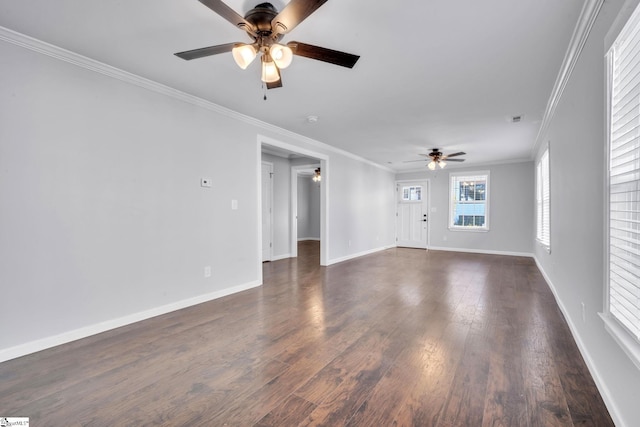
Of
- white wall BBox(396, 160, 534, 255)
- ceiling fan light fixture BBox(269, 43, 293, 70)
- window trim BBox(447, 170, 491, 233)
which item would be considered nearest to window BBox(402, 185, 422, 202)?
white wall BBox(396, 160, 534, 255)

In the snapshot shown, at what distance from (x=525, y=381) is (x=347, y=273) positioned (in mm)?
3379

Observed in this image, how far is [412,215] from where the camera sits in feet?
28.8

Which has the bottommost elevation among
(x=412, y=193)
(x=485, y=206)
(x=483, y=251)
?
(x=483, y=251)

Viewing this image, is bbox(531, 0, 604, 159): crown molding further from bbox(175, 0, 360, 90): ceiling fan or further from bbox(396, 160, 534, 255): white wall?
bbox(396, 160, 534, 255): white wall

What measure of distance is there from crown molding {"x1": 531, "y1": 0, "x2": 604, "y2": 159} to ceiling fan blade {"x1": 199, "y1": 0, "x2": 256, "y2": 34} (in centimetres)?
212

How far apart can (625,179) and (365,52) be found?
6.23 feet

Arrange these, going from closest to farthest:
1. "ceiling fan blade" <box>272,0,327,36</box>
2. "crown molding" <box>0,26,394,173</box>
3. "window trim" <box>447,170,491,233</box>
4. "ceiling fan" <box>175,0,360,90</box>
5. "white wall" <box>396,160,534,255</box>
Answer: "ceiling fan blade" <box>272,0,327,36</box>
"ceiling fan" <box>175,0,360,90</box>
"crown molding" <box>0,26,394,173</box>
"white wall" <box>396,160,534,255</box>
"window trim" <box>447,170,491,233</box>

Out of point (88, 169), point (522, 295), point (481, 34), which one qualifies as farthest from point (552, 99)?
point (88, 169)

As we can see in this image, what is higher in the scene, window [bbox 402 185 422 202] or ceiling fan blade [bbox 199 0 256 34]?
ceiling fan blade [bbox 199 0 256 34]

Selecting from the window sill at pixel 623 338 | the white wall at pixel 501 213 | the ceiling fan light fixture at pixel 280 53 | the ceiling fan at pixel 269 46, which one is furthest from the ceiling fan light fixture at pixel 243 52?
the white wall at pixel 501 213

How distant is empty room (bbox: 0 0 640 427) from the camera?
162cm

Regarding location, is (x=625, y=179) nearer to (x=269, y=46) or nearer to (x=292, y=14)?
(x=292, y=14)

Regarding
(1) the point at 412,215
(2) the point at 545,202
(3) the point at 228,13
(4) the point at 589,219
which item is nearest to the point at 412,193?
(1) the point at 412,215

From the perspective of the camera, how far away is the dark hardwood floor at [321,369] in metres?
1.60
